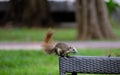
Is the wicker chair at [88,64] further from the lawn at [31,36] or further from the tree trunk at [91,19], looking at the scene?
the tree trunk at [91,19]

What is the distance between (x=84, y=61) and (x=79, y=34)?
44.8 feet

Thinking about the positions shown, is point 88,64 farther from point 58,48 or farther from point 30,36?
point 30,36

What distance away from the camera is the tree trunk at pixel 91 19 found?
66.2ft

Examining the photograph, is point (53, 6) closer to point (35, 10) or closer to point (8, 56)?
point (35, 10)

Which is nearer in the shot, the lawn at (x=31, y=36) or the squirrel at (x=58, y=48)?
the squirrel at (x=58, y=48)

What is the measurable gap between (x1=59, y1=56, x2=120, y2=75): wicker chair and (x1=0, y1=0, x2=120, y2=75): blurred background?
281cm

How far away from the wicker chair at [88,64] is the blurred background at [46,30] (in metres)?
2.81

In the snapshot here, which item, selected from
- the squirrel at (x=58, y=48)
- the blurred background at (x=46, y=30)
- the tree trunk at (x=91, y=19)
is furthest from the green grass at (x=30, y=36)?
the squirrel at (x=58, y=48)

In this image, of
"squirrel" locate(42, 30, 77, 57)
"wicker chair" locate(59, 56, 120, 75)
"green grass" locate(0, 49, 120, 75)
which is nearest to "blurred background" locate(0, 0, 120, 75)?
"green grass" locate(0, 49, 120, 75)

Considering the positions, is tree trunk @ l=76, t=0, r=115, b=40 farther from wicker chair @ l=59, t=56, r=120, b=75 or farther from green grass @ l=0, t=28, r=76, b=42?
wicker chair @ l=59, t=56, r=120, b=75

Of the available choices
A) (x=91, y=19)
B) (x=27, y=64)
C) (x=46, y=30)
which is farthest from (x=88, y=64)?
(x=46, y=30)

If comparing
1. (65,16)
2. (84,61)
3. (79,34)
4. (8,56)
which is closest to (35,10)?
(65,16)

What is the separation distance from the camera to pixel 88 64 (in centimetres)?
685

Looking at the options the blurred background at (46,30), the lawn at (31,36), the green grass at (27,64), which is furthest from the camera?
the lawn at (31,36)
